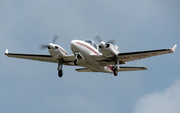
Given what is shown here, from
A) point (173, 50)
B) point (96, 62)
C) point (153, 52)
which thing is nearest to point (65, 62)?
point (96, 62)

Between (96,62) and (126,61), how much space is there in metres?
2.94

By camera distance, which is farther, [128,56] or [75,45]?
[128,56]

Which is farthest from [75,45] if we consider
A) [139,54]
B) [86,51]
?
[139,54]

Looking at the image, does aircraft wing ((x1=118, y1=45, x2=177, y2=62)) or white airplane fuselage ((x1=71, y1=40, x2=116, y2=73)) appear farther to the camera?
white airplane fuselage ((x1=71, y1=40, x2=116, y2=73))

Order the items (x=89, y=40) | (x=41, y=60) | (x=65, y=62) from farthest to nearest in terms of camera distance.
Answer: (x=41, y=60)
(x=65, y=62)
(x=89, y=40)

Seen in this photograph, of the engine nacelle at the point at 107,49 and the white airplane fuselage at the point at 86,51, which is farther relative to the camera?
the engine nacelle at the point at 107,49

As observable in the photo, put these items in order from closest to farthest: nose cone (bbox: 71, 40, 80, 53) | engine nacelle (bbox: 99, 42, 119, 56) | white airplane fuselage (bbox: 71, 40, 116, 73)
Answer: nose cone (bbox: 71, 40, 80, 53) < white airplane fuselage (bbox: 71, 40, 116, 73) < engine nacelle (bbox: 99, 42, 119, 56)

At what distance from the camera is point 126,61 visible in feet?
84.5

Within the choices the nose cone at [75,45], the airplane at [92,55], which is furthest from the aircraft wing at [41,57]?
the nose cone at [75,45]

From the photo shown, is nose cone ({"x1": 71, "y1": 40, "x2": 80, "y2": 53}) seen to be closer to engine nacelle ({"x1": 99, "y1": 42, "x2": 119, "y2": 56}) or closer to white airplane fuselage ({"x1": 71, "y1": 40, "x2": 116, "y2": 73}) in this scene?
white airplane fuselage ({"x1": 71, "y1": 40, "x2": 116, "y2": 73})

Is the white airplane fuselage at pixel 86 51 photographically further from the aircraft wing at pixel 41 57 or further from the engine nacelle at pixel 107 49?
the aircraft wing at pixel 41 57

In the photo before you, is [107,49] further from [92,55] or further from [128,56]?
[128,56]

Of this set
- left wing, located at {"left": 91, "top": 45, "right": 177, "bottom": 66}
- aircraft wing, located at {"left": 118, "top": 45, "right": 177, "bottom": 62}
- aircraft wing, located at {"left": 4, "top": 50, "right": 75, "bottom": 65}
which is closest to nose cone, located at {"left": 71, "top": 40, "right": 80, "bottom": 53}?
left wing, located at {"left": 91, "top": 45, "right": 177, "bottom": 66}

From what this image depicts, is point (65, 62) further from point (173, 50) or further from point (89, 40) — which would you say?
point (173, 50)
